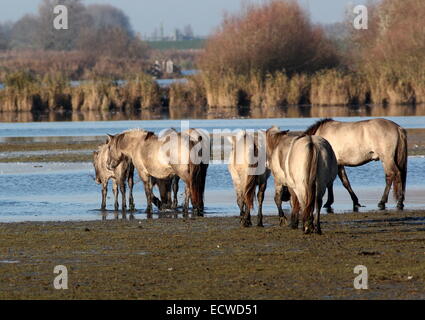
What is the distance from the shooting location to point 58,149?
2647 centimetres

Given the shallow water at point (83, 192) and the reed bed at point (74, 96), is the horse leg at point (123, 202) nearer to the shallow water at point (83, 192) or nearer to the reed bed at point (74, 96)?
the shallow water at point (83, 192)

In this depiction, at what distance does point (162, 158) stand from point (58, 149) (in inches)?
455

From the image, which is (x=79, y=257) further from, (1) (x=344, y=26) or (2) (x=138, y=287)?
(1) (x=344, y=26)

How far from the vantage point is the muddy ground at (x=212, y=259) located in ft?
29.0

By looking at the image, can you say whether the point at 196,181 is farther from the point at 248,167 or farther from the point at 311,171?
the point at 311,171

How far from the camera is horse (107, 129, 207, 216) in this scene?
48.3 feet

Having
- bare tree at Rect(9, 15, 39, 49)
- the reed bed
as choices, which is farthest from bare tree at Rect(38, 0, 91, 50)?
the reed bed

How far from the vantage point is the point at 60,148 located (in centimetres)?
2677

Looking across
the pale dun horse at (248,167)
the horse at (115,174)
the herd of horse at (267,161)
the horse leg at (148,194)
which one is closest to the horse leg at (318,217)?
the herd of horse at (267,161)

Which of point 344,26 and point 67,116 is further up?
point 344,26

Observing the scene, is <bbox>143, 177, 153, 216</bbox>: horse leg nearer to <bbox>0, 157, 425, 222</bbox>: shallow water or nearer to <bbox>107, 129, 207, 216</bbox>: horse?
<bbox>107, 129, 207, 216</bbox>: horse

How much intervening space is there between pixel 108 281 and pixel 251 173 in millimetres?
4266

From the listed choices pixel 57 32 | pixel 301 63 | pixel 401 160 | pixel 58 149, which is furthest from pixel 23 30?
pixel 401 160
